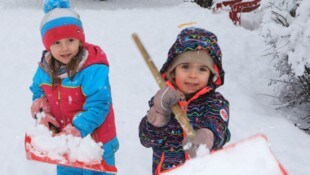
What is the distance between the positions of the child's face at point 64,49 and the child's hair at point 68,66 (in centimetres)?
3

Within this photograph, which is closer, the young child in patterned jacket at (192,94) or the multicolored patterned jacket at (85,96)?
the young child in patterned jacket at (192,94)

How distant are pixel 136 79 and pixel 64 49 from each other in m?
3.68

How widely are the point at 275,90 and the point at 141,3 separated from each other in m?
9.16

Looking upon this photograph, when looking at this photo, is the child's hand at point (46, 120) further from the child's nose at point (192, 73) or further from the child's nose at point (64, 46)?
the child's nose at point (192, 73)

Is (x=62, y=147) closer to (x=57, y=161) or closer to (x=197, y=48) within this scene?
(x=57, y=161)

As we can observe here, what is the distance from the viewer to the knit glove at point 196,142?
173 cm

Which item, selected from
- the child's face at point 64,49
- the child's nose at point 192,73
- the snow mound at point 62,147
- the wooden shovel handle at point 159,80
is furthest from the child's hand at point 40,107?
the wooden shovel handle at point 159,80

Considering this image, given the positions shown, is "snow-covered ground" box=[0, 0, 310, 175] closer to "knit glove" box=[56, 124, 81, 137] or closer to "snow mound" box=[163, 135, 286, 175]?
"knit glove" box=[56, 124, 81, 137]

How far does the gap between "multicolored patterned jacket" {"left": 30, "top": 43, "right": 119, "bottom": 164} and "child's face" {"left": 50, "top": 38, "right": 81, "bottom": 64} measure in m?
0.08

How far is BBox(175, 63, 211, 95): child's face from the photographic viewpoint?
86.8 inches

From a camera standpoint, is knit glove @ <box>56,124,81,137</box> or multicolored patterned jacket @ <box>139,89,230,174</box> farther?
knit glove @ <box>56,124,81,137</box>


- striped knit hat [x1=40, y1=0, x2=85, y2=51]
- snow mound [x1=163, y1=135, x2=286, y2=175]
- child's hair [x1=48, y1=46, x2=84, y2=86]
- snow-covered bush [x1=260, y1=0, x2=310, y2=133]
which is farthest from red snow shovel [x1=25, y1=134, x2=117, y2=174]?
snow-covered bush [x1=260, y1=0, x2=310, y2=133]

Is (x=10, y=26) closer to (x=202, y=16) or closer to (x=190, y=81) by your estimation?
(x=202, y=16)

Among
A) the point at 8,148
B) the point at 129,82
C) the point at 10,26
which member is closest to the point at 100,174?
the point at 8,148
